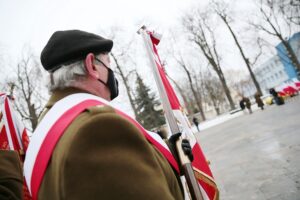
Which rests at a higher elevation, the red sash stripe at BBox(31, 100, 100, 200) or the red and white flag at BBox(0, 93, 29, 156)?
the red and white flag at BBox(0, 93, 29, 156)

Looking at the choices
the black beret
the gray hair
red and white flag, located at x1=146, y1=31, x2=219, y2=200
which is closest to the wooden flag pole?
red and white flag, located at x1=146, y1=31, x2=219, y2=200

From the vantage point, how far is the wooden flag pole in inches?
65.0

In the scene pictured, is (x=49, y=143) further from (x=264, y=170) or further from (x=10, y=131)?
(x=264, y=170)

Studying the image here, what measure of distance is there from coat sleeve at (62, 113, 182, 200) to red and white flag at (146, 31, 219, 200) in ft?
3.51

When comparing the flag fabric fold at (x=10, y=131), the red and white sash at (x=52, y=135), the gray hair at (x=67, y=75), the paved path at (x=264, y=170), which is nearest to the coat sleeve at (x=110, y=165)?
the red and white sash at (x=52, y=135)

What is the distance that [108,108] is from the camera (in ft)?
3.97

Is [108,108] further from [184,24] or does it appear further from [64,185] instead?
[184,24]

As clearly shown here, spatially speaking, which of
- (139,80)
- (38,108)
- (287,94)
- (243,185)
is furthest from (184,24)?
(243,185)

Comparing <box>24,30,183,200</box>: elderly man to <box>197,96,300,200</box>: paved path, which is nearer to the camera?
<box>24,30,183,200</box>: elderly man

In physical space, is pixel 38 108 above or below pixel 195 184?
above

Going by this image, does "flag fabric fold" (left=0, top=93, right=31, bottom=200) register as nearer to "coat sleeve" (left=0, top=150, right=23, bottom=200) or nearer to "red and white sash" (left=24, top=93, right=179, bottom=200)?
"coat sleeve" (left=0, top=150, right=23, bottom=200)

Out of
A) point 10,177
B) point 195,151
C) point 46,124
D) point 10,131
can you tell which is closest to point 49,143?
point 46,124

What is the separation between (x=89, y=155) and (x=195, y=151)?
1502 mm

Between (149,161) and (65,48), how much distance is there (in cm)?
92
